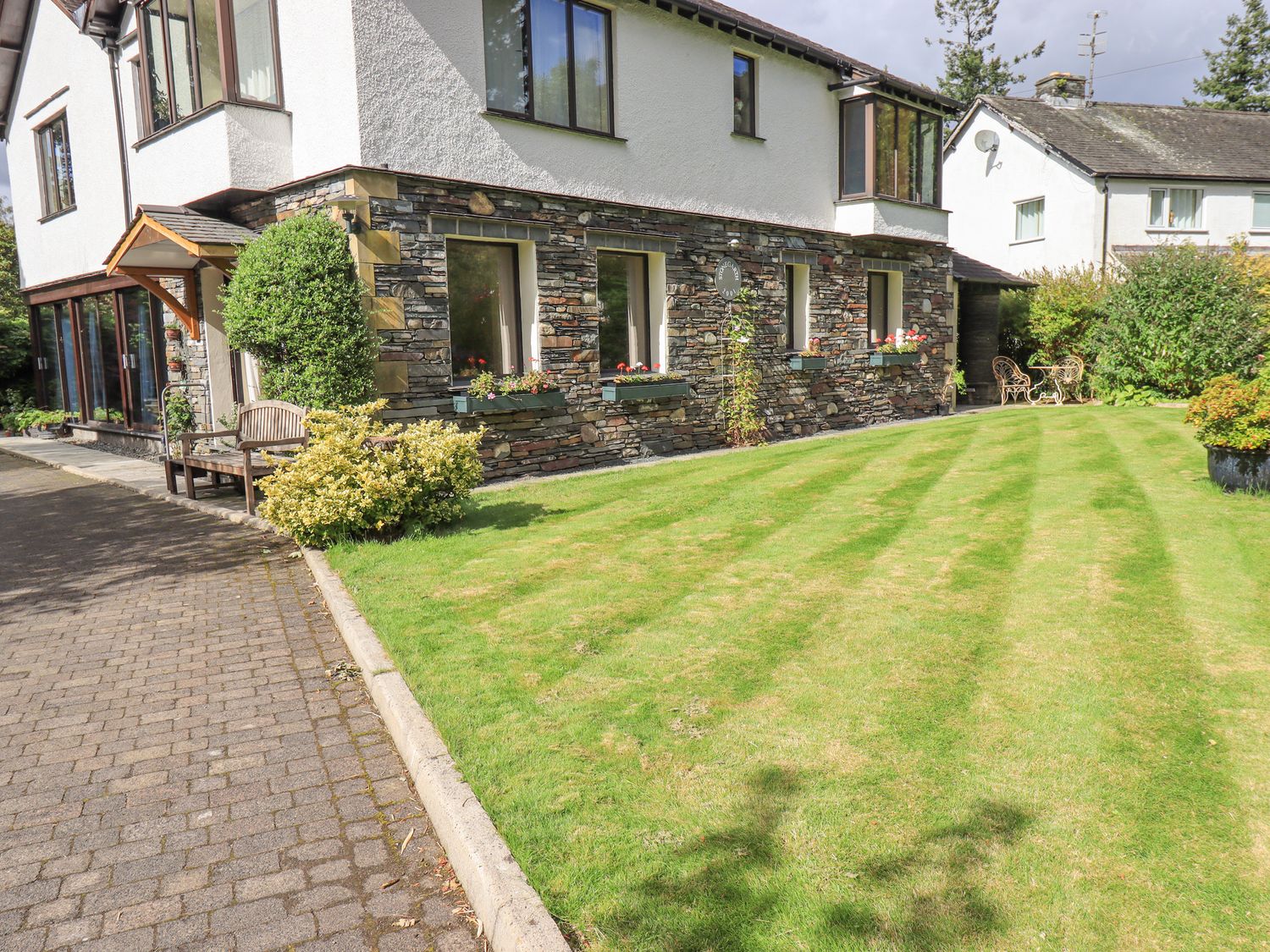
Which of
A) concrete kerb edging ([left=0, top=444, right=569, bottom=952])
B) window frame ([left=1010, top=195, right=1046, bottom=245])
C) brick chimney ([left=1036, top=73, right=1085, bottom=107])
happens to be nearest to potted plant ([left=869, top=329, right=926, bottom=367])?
window frame ([left=1010, top=195, right=1046, bottom=245])

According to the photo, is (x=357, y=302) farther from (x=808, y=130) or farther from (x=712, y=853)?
(x=808, y=130)

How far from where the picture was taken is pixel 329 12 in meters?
9.52

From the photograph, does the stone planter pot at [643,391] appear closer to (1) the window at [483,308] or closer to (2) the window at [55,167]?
(1) the window at [483,308]

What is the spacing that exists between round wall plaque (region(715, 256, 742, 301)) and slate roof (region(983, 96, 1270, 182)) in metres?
16.2

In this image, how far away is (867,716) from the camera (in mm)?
3949

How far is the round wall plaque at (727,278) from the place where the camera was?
45.0 ft

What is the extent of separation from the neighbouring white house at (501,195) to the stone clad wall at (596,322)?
0.04m

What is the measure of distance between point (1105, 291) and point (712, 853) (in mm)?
20578

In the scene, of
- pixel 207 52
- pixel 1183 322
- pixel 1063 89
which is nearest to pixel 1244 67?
pixel 1063 89

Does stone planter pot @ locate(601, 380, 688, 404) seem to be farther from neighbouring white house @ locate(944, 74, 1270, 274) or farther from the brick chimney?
the brick chimney

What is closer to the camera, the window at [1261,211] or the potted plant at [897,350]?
the potted plant at [897,350]

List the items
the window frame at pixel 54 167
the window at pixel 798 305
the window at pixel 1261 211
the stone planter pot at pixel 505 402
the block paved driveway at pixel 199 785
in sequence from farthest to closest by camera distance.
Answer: the window at pixel 1261 211
the window frame at pixel 54 167
the window at pixel 798 305
the stone planter pot at pixel 505 402
the block paved driveway at pixel 199 785

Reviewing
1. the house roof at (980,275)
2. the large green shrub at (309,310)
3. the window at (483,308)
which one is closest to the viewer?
the large green shrub at (309,310)

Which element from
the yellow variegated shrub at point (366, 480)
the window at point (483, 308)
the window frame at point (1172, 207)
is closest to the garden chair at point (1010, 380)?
the window frame at point (1172, 207)
